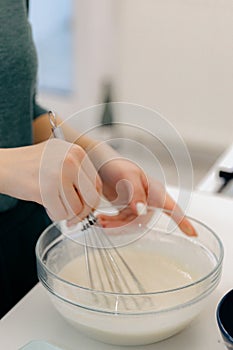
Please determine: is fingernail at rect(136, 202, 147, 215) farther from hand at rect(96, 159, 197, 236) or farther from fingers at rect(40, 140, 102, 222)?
fingers at rect(40, 140, 102, 222)

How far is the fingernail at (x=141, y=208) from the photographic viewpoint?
0.86m

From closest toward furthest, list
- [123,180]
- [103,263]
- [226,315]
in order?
[226,315] → [103,263] → [123,180]

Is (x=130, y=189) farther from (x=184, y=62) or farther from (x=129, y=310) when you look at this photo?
(x=184, y=62)

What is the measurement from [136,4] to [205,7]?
0.81 feet

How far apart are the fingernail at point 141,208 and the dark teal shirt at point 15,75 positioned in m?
0.20

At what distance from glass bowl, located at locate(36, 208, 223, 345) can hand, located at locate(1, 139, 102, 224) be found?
0.26ft

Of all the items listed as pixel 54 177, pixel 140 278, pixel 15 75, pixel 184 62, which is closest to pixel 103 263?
pixel 140 278

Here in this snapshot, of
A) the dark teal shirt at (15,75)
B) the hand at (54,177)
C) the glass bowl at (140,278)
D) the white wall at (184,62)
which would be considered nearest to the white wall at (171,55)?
the white wall at (184,62)

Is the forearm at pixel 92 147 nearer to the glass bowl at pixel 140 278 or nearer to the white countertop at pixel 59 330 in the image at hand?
the glass bowl at pixel 140 278

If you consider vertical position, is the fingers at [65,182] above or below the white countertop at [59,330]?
A: above

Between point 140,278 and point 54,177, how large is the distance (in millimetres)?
178

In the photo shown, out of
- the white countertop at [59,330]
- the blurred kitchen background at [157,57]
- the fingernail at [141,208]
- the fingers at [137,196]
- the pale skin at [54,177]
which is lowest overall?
the blurred kitchen background at [157,57]

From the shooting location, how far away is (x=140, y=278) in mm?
766

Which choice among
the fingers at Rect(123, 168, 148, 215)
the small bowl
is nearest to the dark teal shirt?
the fingers at Rect(123, 168, 148, 215)
